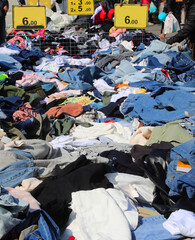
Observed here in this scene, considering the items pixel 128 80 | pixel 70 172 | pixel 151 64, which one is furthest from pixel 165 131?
pixel 151 64

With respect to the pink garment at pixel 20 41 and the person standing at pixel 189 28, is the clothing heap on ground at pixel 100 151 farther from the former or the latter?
the pink garment at pixel 20 41

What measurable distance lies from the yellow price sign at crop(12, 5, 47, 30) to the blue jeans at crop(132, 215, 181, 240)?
20.7 feet

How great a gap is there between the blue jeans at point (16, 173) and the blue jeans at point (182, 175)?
1072mm

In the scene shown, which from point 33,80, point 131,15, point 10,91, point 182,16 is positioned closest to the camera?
point 10,91

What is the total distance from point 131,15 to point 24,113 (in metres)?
4.13

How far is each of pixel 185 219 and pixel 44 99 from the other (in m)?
3.81

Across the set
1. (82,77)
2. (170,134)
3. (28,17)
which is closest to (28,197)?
(170,134)

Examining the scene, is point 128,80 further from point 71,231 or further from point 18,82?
point 71,231

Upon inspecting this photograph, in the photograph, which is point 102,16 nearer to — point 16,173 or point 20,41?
point 20,41

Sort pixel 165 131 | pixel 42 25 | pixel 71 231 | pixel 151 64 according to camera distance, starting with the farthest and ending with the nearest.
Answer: pixel 42 25 → pixel 151 64 → pixel 165 131 → pixel 71 231

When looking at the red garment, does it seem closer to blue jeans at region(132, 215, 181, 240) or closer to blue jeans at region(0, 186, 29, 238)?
blue jeans at region(132, 215, 181, 240)

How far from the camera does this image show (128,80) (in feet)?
20.1

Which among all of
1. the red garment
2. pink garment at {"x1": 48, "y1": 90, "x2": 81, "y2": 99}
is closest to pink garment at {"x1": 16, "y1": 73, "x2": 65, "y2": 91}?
pink garment at {"x1": 48, "y1": 90, "x2": 81, "y2": 99}

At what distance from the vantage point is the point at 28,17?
323 inches
